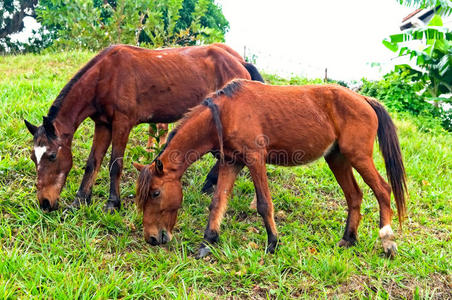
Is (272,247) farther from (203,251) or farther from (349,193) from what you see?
(349,193)

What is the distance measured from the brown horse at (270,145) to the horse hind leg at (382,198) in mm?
11

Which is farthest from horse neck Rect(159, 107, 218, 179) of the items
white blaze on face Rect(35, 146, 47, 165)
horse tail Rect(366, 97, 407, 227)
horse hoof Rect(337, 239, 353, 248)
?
horse tail Rect(366, 97, 407, 227)

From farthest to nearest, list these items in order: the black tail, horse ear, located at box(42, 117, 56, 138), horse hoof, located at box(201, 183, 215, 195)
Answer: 1. the black tail
2. horse hoof, located at box(201, 183, 215, 195)
3. horse ear, located at box(42, 117, 56, 138)

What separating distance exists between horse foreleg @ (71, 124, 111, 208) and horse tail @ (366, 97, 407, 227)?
356cm

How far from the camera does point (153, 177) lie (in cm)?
405

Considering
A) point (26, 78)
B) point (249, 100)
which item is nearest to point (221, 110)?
point (249, 100)

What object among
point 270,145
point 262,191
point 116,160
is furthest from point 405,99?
point 116,160

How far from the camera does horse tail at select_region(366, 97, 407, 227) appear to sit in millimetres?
4773

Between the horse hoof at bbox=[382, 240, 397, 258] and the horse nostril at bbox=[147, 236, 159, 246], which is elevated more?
the horse nostril at bbox=[147, 236, 159, 246]

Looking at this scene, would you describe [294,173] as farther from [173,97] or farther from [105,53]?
[105,53]

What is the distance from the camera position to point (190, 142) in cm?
434

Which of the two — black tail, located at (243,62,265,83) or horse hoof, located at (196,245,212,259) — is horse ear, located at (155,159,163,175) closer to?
horse hoof, located at (196,245,212,259)

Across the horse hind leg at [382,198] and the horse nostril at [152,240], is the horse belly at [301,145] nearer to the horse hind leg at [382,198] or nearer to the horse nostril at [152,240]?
the horse hind leg at [382,198]

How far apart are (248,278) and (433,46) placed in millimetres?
11789
